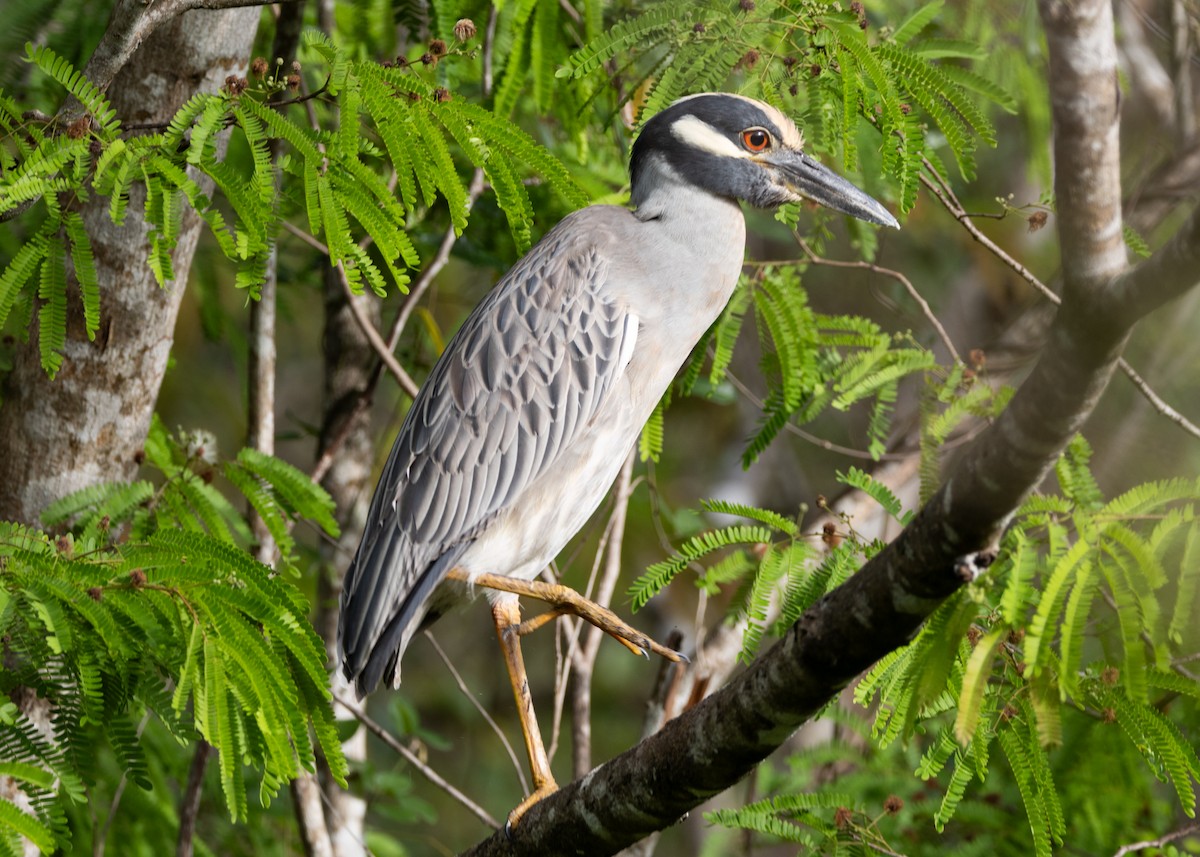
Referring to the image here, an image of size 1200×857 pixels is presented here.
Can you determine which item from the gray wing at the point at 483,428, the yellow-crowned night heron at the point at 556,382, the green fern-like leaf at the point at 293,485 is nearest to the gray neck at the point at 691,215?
the yellow-crowned night heron at the point at 556,382

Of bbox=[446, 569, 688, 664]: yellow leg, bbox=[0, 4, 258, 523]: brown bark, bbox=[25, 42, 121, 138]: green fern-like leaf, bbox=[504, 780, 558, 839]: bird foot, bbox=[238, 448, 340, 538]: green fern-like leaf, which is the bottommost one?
bbox=[504, 780, 558, 839]: bird foot

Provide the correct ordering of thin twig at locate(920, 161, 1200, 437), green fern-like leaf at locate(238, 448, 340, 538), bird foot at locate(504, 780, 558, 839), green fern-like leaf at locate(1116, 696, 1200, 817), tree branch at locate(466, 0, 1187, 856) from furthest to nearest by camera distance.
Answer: green fern-like leaf at locate(238, 448, 340, 538)
thin twig at locate(920, 161, 1200, 437)
bird foot at locate(504, 780, 558, 839)
green fern-like leaf at locate(1116, 696, 1200, 817)
tree branch at locate(466, 0, 1187, 856)

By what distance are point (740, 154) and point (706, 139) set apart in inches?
4.7

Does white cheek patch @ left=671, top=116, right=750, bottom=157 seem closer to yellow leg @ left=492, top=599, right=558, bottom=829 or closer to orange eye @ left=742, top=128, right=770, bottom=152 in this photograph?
orange eye @ left=742, top=128, right=770, bottom=152

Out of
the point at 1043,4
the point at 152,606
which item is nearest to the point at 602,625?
the point at 152,606

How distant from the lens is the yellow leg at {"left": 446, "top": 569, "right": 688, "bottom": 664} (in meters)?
3.46

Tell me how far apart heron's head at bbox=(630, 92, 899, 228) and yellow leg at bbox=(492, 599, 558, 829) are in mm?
1512

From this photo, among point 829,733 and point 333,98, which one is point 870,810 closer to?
point 829,733

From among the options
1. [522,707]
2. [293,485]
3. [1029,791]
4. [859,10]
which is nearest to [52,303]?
[293,485]

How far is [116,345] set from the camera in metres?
3.96

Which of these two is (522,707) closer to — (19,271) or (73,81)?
(19,271)

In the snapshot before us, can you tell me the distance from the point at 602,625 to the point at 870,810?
1706mm

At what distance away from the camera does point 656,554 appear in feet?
25.1

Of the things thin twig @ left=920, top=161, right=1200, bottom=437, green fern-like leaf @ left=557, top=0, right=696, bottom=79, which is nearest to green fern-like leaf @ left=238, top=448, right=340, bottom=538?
green fern-like leaf @ left=557, top=0, right=696, bottom=79
